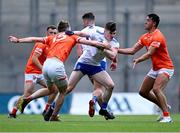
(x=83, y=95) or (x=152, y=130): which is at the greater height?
(x=152, y=130)

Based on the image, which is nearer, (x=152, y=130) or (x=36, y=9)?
(x=152, y=130)

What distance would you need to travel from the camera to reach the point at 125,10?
3141 centimetres

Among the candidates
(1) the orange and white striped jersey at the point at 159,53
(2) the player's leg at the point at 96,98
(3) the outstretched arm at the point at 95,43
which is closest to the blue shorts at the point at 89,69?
(2) the player's leg at the point at 96,98

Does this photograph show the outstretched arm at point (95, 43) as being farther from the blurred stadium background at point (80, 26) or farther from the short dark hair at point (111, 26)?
the blurred stadium background at point (80, 26)

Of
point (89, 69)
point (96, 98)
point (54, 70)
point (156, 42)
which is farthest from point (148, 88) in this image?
point (54, 70)

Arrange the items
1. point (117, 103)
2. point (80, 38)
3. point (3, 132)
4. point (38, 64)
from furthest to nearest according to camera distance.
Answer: point (117, 103) → point (38, 64) → point (80, 38) → point (3, 132)

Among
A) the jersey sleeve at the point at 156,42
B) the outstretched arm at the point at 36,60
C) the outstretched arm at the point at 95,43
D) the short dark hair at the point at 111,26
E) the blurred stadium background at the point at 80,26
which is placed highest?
the short dark hair at the point at 111,26

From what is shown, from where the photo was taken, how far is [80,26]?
1219 inches

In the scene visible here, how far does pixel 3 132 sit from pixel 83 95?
51.5 ft

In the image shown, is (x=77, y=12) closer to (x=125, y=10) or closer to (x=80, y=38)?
(x=125, y=10)

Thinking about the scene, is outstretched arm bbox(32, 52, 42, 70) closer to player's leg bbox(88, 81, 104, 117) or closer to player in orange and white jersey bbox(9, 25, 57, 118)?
player in orange and white jersey bbox(9, 25, 57, 118)

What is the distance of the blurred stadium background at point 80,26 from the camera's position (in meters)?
30.7

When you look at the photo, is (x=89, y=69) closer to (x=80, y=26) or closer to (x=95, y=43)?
(x=95, y=43)

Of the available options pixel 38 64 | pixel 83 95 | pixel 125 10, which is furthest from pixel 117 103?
pixel 38 64
